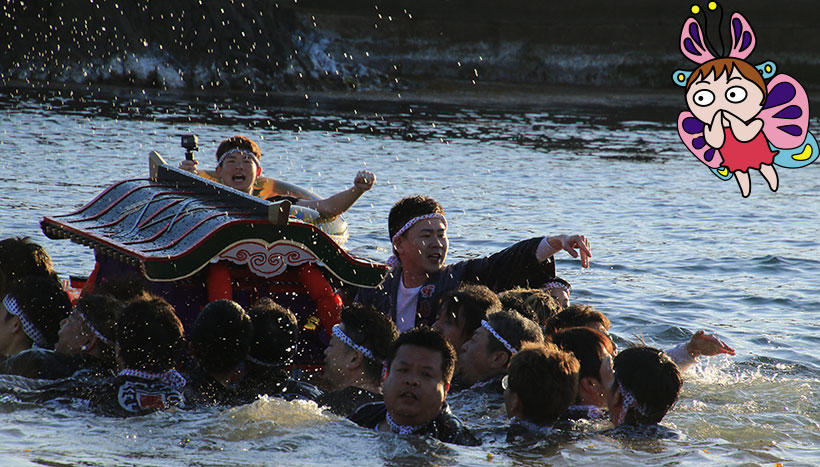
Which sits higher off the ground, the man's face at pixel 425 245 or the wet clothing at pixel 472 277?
the man's face at pixel 425 245

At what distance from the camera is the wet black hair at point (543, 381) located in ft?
18.2

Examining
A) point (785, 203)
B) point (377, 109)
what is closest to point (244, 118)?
point (377, 109)

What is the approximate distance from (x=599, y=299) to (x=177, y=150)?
42.8 ft

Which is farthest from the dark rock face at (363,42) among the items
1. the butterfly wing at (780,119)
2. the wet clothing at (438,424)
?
the wet clothing at (438,424)

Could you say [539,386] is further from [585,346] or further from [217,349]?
[217,349]

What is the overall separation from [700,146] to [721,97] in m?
13.8

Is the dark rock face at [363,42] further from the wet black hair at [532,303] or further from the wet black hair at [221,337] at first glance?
the wet black hair at [221,337]

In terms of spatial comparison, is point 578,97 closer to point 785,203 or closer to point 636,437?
point 785,203

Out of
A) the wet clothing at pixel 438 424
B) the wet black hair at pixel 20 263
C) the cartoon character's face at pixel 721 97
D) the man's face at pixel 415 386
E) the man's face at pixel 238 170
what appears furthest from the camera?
the cartoon character's face at pixel 721 97

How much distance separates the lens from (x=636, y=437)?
19.1ft

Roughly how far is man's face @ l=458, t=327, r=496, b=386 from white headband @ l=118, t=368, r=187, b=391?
73.0 inches

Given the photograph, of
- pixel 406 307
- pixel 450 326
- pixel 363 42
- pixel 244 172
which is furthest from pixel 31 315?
pixel 363 42

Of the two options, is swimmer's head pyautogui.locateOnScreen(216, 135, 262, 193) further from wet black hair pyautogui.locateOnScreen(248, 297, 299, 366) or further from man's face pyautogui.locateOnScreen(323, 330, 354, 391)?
man's face pyautogui.locateOnScreen(323, 330, 354, 391)

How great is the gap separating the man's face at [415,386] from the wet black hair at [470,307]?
1.50 m
